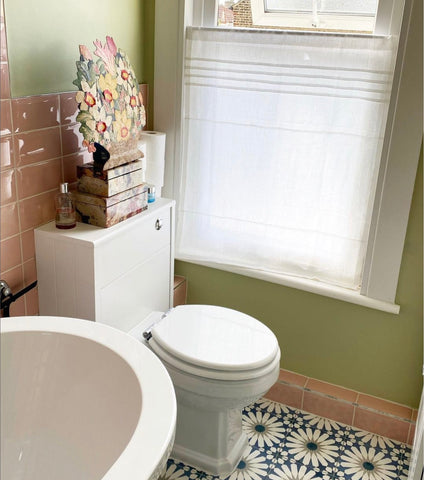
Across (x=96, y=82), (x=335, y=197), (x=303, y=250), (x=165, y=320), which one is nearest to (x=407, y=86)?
(x=335, y=197)

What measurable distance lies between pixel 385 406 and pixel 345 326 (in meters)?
0.35

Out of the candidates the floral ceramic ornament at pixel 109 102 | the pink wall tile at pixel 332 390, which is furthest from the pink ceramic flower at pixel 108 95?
the pink wall tile at pixel 332 390

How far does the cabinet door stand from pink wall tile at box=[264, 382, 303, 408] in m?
0.58

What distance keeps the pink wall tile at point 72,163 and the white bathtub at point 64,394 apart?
60cm

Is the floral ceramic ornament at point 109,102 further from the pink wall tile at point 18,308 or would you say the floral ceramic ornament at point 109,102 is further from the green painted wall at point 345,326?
the green painted wall at point 345,326

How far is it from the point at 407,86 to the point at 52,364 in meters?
1.41

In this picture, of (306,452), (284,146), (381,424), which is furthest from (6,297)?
(381,424)

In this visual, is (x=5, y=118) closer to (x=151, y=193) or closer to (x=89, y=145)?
(x=89, y=145)

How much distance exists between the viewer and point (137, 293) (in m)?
1.95

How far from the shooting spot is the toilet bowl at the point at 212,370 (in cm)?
169

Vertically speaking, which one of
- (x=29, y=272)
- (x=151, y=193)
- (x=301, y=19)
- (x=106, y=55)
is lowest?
(x=29, y=272)

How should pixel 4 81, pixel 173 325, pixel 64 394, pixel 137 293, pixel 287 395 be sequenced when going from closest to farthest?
pixel 64 394, pixel 4 81, pixel 173 325, pixel 137 293, pixel 287 395

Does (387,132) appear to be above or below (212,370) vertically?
above

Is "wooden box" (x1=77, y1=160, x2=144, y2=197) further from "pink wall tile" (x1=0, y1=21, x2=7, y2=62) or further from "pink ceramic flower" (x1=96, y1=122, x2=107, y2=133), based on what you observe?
"pink wall tile" (x1=0, y1=21, x2=7, y2=62)
